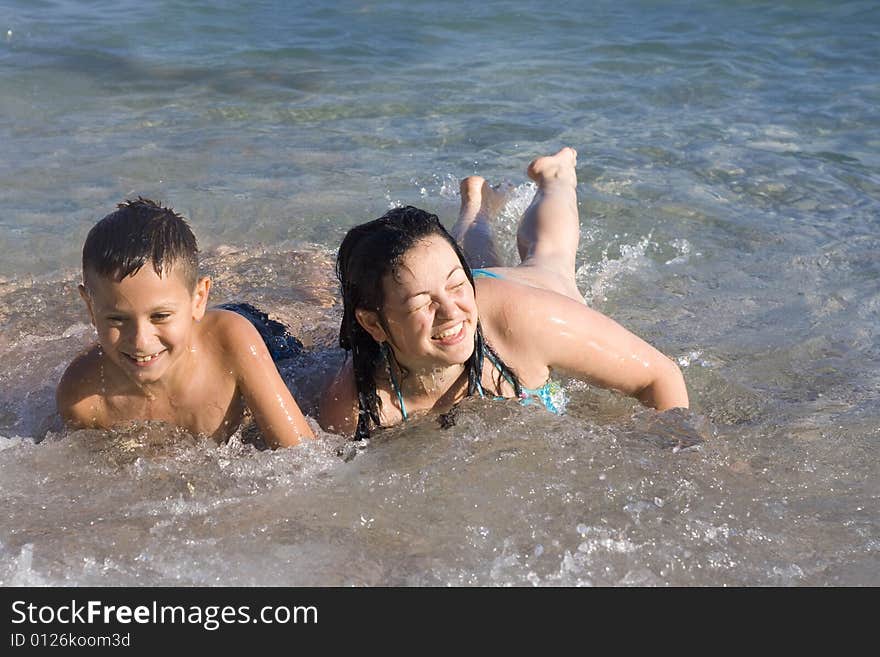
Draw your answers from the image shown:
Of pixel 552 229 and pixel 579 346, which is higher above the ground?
pixel 552 229

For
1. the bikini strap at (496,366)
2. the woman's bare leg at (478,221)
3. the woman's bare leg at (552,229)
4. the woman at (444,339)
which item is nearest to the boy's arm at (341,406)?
the woman at (444,339)

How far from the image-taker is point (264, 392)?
359cm

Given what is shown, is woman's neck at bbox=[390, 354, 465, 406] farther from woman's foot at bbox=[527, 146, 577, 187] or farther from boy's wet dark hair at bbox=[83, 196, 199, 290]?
woman's foot at bbox=[527, 146, 577, 187]

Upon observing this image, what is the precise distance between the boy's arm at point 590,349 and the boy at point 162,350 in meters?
0.84

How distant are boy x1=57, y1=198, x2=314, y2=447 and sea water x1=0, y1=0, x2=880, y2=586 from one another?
93 mm

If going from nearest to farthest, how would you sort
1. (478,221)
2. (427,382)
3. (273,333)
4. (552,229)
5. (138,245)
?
(138,245), (427,382), (273,333), (552,229), (478,221)

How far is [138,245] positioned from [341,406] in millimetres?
928

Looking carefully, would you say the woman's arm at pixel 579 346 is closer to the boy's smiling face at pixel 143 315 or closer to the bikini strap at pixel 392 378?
the bikini strap at pixel 392 378

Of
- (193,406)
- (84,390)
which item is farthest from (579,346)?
(84,390)

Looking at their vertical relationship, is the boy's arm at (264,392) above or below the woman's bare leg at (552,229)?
below

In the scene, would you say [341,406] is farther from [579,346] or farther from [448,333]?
[579,346]

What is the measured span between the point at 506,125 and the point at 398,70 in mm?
1775

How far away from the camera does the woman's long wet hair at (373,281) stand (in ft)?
11.1
